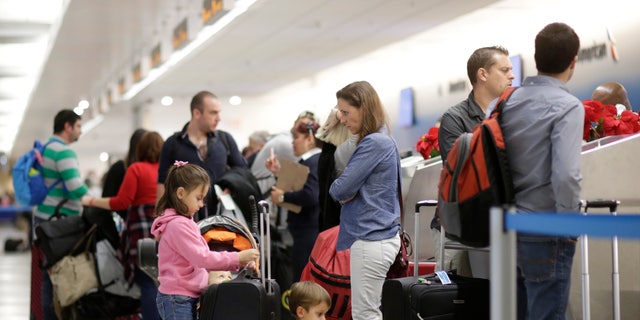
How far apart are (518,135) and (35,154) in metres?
5.24

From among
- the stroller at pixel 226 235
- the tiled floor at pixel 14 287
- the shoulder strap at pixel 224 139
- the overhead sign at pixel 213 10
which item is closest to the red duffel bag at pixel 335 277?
the stroller at pixel 226 235

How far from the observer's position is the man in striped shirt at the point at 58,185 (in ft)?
26.0

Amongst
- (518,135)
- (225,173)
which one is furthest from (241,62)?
(518,135)

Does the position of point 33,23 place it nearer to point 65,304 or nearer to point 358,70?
point 358,70

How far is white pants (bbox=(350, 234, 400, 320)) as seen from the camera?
16.3ft

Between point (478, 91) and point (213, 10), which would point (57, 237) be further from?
point (478, 91)

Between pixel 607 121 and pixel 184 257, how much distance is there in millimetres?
2265

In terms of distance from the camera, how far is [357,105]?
16.9ft

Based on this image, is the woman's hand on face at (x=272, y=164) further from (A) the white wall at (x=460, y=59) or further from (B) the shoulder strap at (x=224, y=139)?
(A) the white wall at (x=460, y=59)

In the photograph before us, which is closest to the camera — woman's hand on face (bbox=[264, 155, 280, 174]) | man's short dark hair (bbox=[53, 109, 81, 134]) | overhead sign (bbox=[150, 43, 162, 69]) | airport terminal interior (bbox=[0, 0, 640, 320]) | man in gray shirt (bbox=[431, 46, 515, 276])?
man in gray shirt (bbox=[431, 46, 515, 276])

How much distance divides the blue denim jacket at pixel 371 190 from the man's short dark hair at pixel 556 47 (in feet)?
4.42

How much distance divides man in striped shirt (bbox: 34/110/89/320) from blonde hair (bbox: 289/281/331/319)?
3352mm

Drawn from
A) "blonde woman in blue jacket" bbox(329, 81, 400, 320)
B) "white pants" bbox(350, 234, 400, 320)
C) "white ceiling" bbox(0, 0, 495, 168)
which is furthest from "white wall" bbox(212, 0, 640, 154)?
"white pants" bbox(350, 234, 400, 320)

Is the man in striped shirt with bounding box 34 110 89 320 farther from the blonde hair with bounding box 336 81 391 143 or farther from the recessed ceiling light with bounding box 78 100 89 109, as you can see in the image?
the recessed ceiling light with bounding box 78 100 89 109
